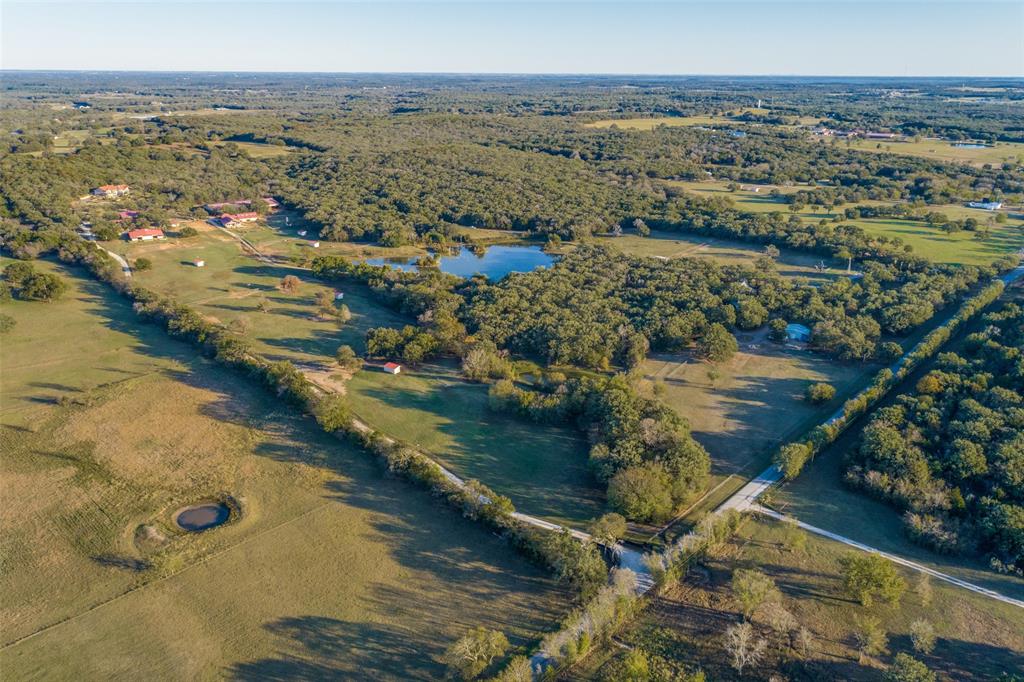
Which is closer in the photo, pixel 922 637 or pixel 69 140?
pixel 922 637

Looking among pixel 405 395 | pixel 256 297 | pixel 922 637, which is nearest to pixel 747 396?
pixel 922 637

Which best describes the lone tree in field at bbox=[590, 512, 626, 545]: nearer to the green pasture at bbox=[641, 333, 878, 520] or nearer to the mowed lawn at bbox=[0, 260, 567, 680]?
the mowed lawn at bbox=[0, 260, 567, 680]

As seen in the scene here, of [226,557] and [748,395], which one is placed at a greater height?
[748,395]

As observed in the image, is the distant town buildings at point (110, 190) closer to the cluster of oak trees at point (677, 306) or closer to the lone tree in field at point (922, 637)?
the cluster of oak trees at point (677, 306)

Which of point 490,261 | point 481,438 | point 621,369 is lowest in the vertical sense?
point 481,438

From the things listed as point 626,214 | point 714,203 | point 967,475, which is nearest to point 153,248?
point 626,214

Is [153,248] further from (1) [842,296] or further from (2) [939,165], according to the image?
(2) [939,165]

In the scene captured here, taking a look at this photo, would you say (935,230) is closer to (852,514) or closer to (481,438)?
(852,514)
